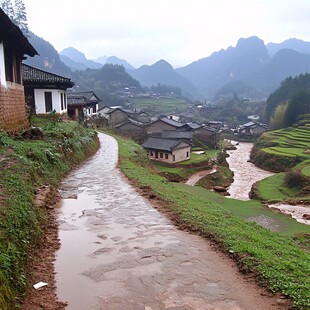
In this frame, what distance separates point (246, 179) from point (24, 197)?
38127mm

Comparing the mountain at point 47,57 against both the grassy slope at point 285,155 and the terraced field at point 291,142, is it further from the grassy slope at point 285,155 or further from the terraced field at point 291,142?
the grassy slope at point 285,155

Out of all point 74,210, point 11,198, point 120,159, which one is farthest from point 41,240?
point 120,159

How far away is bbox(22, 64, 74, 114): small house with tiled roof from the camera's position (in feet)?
99.7

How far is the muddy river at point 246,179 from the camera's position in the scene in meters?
24.6

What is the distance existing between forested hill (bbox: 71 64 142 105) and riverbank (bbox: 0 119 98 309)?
4823 inches

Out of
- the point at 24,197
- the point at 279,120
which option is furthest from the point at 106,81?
the point at 24,197

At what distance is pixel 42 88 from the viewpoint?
102ft

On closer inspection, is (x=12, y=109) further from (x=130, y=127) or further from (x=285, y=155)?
(x=130, y=127)

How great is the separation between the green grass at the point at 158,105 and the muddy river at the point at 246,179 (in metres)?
65.8

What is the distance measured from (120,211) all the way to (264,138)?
64.0 meters

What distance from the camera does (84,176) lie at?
55.1ft

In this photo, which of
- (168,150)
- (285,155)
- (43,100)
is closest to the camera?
(43,100)

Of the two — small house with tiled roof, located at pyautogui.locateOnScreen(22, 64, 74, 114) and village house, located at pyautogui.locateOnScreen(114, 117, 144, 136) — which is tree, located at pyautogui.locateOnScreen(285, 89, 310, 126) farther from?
small house with tiled roof, located at pyautogui.locateOnScreen(22, 64, 74, 114)

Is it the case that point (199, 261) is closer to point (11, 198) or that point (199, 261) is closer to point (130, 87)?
point (11, 198)
